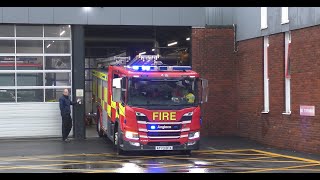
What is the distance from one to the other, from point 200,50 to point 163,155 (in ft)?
21.5

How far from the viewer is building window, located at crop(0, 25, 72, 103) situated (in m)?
19.9

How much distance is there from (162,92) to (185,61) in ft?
22.2

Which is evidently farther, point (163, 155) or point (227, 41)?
point (227, 41)

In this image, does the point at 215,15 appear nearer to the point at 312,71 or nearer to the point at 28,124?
the point at 312,71

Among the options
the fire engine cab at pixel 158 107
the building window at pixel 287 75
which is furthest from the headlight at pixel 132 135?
the building window at pixel 287 75

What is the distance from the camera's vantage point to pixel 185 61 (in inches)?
850

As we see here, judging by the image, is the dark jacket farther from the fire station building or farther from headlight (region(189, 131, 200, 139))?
headlight (region(189, 131, 200, 139))

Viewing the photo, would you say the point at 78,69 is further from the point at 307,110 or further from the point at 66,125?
the point at 307,110

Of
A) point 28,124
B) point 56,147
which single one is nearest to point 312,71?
point 56,147

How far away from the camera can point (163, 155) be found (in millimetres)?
15656

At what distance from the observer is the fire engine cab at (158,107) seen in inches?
578

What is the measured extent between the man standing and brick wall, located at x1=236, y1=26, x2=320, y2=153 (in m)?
6.78

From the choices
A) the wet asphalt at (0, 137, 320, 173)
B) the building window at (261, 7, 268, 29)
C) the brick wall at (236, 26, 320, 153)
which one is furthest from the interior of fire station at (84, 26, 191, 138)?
the wet asphalt at (0, 137, 320, 173)

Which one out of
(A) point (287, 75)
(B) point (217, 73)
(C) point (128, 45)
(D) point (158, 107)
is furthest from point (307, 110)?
(C) point (128, 45)
